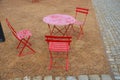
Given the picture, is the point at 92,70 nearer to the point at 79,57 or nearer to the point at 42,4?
the point at 79,57

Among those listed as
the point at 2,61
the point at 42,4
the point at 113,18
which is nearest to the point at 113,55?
the point at 2,61

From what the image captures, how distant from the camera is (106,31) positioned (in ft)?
25.8

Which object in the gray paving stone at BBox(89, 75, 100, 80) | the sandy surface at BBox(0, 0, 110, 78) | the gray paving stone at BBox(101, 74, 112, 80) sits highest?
the gray paving stone at BBox(101, 74, 112, 80)

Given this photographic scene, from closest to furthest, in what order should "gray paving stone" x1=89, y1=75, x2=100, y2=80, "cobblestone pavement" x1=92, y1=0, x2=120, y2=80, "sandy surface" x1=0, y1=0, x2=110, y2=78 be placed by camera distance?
"gray paving stone" x1=89, y1=75, x2=100, y2=80 < "sandy surface" x1=0, y1=0, x2=110, y2=78 < "cobblestone pavement" x1=92, y1=0, x2=120, y2=80

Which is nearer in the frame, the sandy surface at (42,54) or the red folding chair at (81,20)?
the sandy surface at (42,54)

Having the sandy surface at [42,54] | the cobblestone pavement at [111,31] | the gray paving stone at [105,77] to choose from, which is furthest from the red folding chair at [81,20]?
the gray paving stone at [105,77]

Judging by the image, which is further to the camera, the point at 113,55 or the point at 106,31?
the point at 106,31

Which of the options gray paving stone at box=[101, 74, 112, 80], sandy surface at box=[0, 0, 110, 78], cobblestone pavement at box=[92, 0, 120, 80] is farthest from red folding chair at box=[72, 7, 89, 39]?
gray paving stone at box=[101, 74, 112, 80]

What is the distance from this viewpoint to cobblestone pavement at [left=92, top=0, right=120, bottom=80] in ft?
18.0

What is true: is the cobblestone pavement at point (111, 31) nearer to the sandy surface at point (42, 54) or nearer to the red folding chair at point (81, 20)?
the sandy surface at point (42, 54)

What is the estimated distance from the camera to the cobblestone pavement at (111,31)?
5.48 metres

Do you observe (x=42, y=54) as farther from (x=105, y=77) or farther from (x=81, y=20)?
(x=81, y=20)

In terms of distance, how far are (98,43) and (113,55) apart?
100 centimetres

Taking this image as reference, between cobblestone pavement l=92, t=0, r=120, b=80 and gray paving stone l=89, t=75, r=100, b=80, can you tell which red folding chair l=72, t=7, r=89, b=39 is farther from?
gray paving stone l=89, t=75, r=100, b=80
